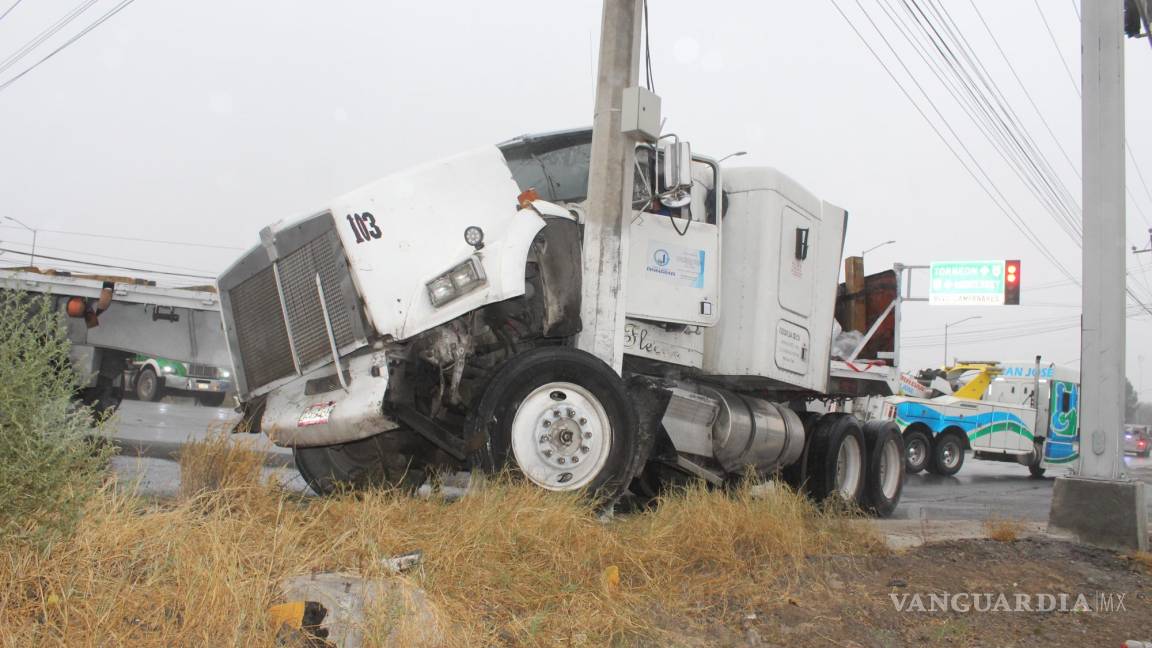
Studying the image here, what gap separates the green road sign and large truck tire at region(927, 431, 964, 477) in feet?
96.3

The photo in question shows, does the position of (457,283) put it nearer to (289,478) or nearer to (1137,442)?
(289,478)

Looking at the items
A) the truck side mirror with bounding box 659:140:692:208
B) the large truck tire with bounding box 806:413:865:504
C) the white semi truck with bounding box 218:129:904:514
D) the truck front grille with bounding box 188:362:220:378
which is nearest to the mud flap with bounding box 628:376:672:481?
the white semi truck with bounding box 218:129:904:514

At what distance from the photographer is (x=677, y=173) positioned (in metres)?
6.14

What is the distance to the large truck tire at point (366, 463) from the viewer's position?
6238mm

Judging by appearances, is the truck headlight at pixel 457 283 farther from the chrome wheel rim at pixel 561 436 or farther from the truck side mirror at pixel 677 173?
the truck side mirror at pixel 677 173

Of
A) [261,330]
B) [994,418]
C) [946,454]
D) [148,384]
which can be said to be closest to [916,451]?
[946,454]

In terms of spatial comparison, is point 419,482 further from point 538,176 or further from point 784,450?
point 784,450

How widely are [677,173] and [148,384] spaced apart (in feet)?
58.7

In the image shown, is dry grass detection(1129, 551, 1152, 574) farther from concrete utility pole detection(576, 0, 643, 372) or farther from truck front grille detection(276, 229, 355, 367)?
truck front grille detection(276, 229, 355, 367)

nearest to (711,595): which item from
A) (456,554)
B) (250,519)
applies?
(456,554)

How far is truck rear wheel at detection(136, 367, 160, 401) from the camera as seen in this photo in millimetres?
20609

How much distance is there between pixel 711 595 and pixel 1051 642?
1471 mm

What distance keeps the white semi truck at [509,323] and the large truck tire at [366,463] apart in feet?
0.05

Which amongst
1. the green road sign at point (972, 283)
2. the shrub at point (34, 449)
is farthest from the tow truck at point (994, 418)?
the green road sign at point (972, 283)
